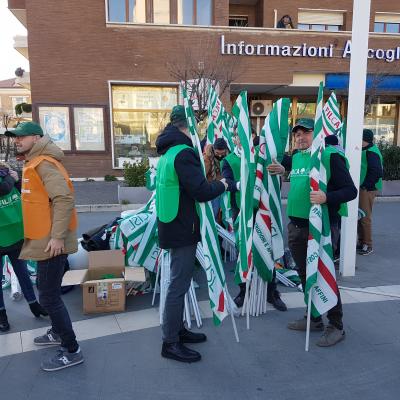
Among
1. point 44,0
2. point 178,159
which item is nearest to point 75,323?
point 178,159

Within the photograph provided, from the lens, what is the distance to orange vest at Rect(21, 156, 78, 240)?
2.98m

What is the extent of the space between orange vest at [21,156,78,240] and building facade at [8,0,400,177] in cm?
1243

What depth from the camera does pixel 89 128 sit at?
15.2 m

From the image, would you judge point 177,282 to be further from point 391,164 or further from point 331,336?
point 391,164

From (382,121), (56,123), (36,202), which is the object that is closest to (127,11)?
(56,123)

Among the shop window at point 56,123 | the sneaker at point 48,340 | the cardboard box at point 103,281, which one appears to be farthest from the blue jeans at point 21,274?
the shop window at point 56,123

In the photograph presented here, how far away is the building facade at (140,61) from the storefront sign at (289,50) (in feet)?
0.13

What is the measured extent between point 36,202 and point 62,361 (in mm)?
1308

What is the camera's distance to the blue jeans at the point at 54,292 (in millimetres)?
3051

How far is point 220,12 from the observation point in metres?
15.5

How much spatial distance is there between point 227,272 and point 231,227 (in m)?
0.67

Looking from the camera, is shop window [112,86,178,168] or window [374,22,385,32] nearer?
shop window [112,86,178,168]

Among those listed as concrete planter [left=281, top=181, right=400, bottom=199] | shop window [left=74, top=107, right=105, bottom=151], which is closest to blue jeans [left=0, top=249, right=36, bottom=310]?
concrete planter [left=281, top=181, right=400, bottom=199]

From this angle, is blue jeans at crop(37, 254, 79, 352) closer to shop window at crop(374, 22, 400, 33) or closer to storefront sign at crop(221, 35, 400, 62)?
storefront sign at crop(221, 35, 400, 62)
